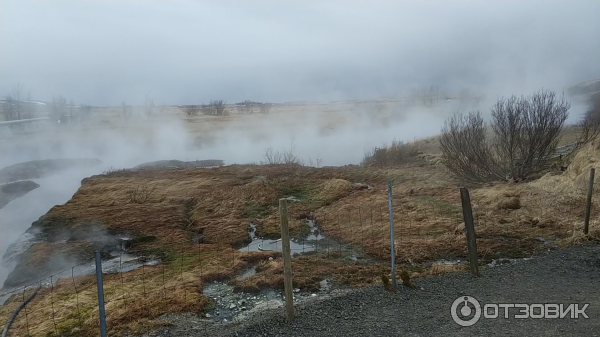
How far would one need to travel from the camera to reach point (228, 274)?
10.0 meters

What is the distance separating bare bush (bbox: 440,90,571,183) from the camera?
1820 cm

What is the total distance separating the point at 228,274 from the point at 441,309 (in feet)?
16.5

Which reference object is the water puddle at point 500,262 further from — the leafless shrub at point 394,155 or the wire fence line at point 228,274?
the leafless shrub at point 394,155

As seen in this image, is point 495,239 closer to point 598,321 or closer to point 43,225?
point 598,321

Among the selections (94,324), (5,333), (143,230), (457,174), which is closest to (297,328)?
(94,324)

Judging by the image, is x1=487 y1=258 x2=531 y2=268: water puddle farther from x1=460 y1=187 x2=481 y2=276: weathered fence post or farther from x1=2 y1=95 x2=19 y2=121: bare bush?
x1=2 y1=95 x2=19 y2=121: bare bush

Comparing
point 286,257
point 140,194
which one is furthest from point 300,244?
point 140,194

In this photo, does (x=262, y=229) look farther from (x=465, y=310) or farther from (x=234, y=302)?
(x=465, y=310)

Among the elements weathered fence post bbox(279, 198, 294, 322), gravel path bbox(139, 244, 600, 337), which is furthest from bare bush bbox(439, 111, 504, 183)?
weathered fence post bbox(279, 198, 294, 322)

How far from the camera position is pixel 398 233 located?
12.8 m

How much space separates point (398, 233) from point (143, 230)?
8350 mm

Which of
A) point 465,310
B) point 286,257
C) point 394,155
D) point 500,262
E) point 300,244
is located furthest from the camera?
point 394,155

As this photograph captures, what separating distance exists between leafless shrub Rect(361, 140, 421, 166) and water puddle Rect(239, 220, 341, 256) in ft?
54.1

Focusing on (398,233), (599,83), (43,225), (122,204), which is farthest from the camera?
(599,83)
